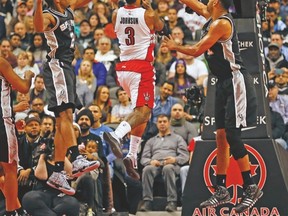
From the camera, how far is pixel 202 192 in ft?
45.1

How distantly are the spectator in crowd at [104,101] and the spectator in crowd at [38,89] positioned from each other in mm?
1193

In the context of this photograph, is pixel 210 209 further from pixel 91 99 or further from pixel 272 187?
pixel 91 99

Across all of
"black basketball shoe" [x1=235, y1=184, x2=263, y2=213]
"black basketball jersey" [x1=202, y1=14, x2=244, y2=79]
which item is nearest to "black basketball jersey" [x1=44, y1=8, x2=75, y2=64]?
"black basketball jersey" [x1=202, y1=14, x2=244, y2=79]

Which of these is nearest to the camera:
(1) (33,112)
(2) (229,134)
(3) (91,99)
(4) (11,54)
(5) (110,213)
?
(2) (229,134)

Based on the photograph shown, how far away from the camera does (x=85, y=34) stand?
22141 millimetres

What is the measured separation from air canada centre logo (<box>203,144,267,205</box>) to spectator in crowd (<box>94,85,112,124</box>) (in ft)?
16.6

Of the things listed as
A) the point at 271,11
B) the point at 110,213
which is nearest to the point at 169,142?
the point at 110,213

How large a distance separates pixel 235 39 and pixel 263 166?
6.06 ft

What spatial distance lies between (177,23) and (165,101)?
3.97m

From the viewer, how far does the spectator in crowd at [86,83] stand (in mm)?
19297

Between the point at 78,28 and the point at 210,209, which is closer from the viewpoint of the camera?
the point at 210,209

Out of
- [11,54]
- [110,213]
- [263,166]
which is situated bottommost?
[110,213]

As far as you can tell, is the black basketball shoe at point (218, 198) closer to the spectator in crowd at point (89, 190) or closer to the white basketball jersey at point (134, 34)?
the white basketball jersey at point (134, 34)

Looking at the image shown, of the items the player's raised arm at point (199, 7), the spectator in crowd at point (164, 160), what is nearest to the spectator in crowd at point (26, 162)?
the spectator in crowd at point (164, 160)
